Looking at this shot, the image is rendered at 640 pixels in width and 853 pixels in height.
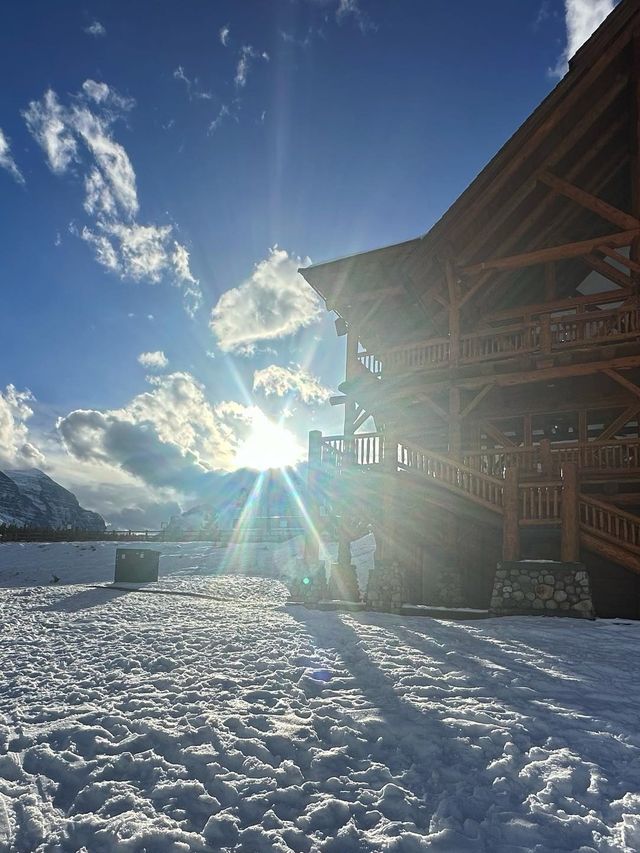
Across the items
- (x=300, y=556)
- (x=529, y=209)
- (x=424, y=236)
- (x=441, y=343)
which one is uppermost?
(x=529, y=209)

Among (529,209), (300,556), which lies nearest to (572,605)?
(529,209)

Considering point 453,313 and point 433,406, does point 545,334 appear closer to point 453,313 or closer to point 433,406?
point 453,313

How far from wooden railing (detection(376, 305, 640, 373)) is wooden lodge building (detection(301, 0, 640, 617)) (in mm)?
56

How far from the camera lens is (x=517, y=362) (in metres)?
13.6

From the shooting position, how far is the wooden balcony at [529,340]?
41.5 feet

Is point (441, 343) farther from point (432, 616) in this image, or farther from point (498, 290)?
point (432, 616)

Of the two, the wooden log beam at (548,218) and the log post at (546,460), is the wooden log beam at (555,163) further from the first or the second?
the log post at (546,460)

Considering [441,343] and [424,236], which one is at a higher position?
[424,236]

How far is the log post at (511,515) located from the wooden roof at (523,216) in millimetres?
7308

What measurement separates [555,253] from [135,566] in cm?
1833

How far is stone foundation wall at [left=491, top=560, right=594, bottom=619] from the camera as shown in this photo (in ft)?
29.7

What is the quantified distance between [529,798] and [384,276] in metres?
15.7

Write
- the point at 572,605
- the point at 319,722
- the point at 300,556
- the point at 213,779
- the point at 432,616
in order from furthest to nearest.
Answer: the point at 300,556, the point at 432,616, the point at 572,605, the point at 319,722, the point at 213,779

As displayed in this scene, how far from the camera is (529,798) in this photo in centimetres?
327
